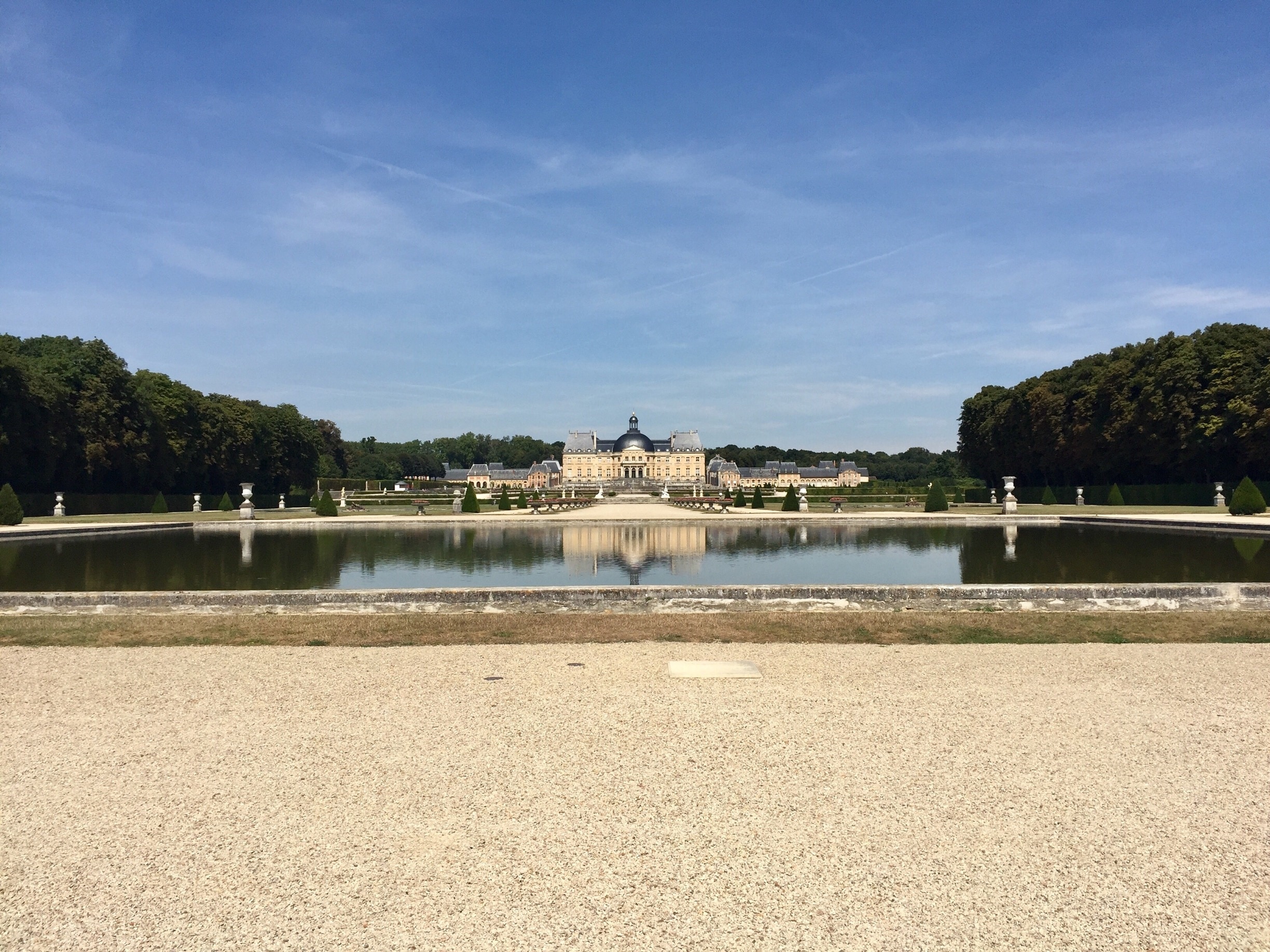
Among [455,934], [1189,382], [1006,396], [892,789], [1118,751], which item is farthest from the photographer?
[1006,396]

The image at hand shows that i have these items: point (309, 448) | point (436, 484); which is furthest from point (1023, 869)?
point (436, 484)

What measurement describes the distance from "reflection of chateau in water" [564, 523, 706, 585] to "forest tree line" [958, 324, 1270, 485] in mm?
17636

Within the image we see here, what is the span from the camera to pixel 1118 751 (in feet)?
12.3

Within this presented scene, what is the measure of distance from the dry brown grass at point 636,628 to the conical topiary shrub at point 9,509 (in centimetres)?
1804

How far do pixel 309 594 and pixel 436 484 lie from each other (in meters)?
61.0

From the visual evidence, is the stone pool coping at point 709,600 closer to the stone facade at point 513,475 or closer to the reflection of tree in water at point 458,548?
the reflection of tree in water at point 458,548

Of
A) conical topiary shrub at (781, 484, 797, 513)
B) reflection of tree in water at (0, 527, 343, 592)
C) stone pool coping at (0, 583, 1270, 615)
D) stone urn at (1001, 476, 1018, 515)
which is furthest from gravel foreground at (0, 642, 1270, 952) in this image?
conical topiary shrub at (781, 484, 797, 513)

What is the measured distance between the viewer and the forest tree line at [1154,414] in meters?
27.6

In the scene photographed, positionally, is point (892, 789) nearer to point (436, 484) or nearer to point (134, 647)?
point (134, 647)

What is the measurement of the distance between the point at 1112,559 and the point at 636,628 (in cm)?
928

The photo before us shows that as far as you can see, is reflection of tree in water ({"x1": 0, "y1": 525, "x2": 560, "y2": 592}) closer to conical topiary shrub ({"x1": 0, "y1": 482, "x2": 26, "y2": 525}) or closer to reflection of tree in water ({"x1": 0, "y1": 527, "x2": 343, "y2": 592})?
reflection of tree in water ({"x1": 0, "y1": 527, "x2": 343, "y2": 592})

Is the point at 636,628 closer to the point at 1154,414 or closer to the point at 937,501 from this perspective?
the point at 937,501

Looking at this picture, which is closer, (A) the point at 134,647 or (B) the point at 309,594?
(A) the point at 134,647

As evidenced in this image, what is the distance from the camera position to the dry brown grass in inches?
256
